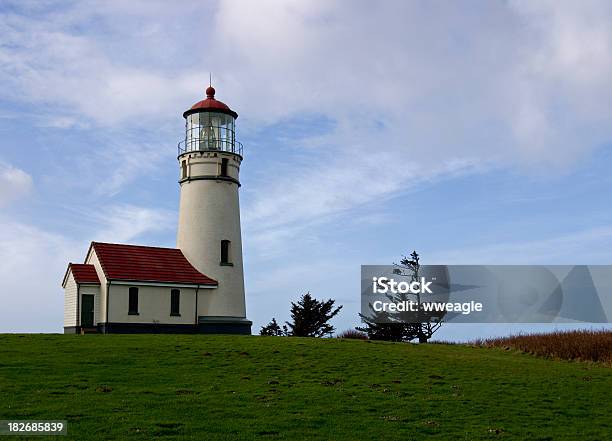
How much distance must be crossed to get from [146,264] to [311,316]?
1540 cm

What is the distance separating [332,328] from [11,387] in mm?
36397

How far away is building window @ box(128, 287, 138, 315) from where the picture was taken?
138 ft

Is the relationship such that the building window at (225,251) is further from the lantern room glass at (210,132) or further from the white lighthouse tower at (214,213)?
the lantern room glass at (210,132)

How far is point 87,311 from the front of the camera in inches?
1646

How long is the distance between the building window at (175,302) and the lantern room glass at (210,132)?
9.34m

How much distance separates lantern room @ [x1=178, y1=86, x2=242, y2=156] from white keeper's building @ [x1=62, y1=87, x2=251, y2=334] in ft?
0.21

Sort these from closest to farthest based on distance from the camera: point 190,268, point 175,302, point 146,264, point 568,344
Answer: point 568,344, point 175,302, point 146,264, point 190,268

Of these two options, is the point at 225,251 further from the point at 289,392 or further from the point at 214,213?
the point at 289,392

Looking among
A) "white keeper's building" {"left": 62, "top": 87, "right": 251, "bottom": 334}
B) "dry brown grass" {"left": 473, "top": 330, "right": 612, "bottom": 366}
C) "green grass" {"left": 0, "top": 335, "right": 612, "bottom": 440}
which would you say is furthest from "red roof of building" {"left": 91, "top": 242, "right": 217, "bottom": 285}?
"dry brown grass" {"left": 473, "top": 330, "right": 612, "bottom": 366}

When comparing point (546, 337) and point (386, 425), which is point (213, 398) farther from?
point (546, 337)

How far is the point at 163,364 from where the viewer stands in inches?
990

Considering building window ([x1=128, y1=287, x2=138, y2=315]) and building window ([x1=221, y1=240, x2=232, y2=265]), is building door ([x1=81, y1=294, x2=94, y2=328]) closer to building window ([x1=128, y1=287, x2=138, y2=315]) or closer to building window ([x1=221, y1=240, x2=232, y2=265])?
building window ([x1=128, y1=287, x2=138, y2=315])

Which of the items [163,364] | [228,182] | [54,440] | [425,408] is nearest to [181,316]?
[228,182]

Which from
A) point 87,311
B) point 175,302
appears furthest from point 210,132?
point 87,311
